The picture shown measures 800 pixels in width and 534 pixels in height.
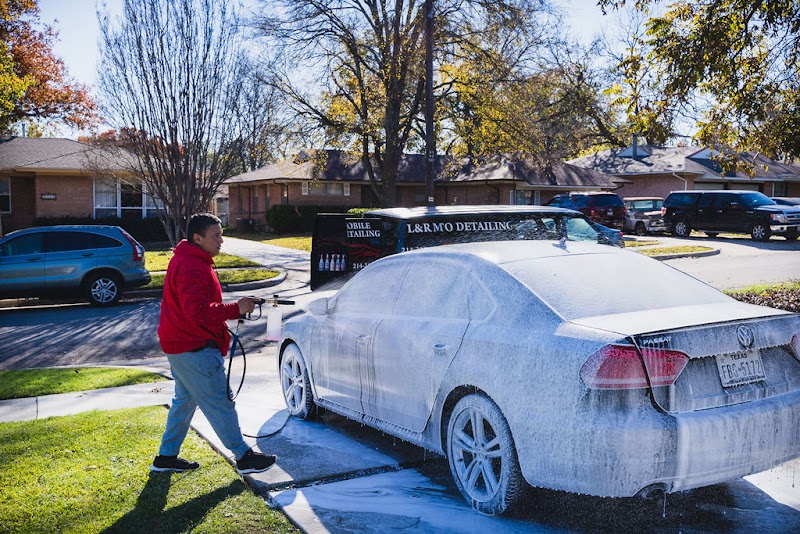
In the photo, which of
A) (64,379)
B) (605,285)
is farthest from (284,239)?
(605,285)

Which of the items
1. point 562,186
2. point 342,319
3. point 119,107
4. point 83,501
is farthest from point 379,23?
point 83,501

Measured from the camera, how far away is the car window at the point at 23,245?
1584 centimetres

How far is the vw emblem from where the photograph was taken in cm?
422

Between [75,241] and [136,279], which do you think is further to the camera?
[136,279]

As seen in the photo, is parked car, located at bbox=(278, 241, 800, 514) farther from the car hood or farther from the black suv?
the black suv

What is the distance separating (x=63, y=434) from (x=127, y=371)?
3160mm

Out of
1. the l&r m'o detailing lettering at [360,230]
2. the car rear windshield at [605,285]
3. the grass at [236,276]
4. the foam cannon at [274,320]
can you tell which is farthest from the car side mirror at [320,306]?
the grass at [236,276]

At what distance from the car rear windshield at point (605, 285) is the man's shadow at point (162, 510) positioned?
233 centimetres

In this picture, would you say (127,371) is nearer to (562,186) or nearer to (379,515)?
(379,515)

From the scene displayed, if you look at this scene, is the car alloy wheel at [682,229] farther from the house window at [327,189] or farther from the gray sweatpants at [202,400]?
the gray sweatpants at [202,400]

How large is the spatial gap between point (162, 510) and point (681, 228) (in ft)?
104

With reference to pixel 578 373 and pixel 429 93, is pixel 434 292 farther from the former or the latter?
pixel 429 93

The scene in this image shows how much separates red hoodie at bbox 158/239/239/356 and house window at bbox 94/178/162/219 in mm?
30512

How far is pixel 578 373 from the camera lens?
4008mm
